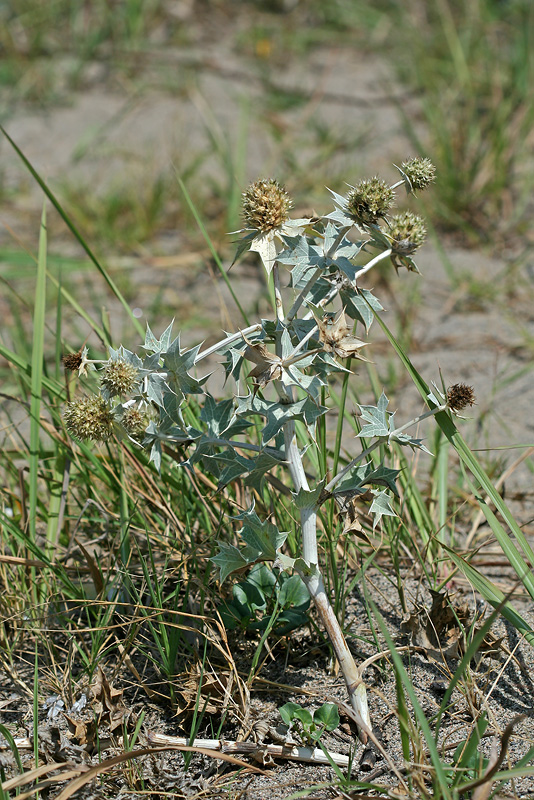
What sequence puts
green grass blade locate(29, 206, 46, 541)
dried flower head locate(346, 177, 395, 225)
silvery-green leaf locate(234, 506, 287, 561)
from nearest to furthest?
dried flower head locate(346, 177, 395, 225) < silvery-green leaf locate(234, 506, 287, 561) < green grass blade locate(29, 206, 46, 541)

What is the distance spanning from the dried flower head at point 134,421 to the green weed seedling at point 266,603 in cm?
33

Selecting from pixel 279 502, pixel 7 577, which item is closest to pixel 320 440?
pixel 279 502

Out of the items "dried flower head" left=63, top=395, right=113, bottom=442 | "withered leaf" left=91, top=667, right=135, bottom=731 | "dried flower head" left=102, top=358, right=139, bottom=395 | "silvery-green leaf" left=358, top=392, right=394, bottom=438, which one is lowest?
"withered leaf" left=91, top=667, right=135, bottom=731

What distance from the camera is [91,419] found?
44.6 inches

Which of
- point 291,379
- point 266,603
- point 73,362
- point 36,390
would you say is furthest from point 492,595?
point 36,390

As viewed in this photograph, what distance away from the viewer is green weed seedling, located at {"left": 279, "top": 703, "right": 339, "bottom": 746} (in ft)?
3.97

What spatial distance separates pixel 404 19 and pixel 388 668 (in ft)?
14.7

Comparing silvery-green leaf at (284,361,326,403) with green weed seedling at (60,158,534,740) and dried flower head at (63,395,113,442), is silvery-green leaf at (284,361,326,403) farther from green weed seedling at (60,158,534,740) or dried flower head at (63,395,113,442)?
dried flower head at (63,395,113,442)

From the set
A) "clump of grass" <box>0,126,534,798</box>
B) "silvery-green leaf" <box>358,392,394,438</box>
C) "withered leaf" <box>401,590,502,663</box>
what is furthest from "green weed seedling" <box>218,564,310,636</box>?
"silvery-green leaf" <box>358,392,394,438</box>

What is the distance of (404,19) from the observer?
187 inches

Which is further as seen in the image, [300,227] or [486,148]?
[486,148]

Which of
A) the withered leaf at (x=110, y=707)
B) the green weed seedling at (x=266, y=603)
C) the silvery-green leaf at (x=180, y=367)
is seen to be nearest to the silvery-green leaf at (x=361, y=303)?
the silvery-green leaf at (x=180, y=367)

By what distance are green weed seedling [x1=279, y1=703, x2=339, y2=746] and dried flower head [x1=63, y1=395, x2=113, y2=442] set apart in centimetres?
52

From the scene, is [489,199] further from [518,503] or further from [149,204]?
[518,503]
